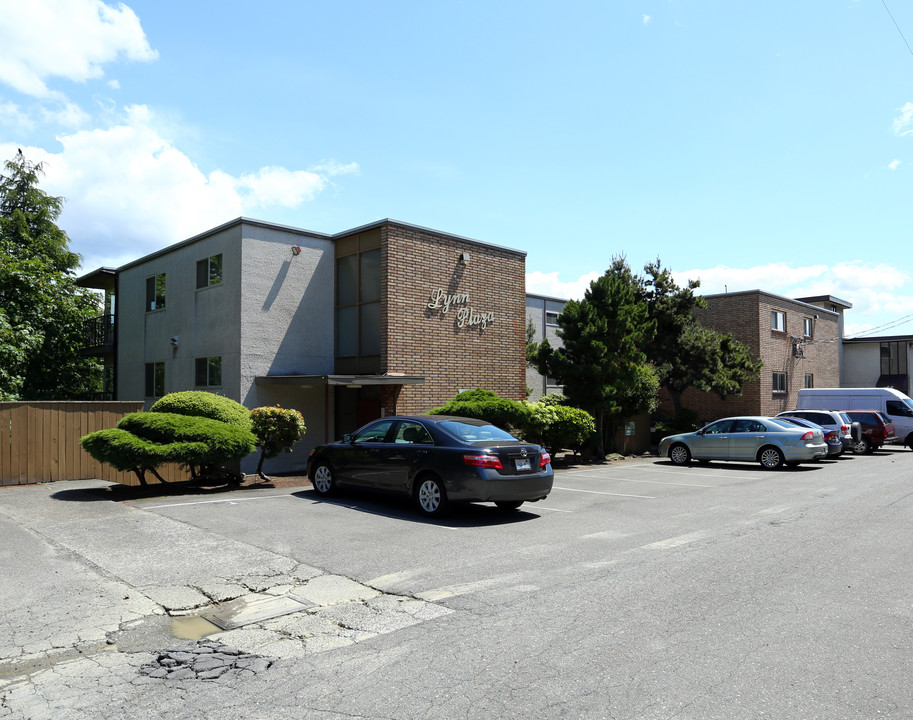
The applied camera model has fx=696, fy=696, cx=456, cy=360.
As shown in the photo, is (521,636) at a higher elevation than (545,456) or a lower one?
lower

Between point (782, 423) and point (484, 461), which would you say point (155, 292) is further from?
point (782, 423)

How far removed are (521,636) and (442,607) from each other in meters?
1.00

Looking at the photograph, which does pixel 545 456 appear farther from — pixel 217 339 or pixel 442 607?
pixel 217 339

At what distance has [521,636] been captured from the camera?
5.14m

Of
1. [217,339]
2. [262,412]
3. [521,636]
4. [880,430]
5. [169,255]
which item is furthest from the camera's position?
[880,430]

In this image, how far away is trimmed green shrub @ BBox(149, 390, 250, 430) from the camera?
13.9 m

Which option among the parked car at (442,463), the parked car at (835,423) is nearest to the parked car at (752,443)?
the parked car at (835,423)

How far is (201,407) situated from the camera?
1400 centimetres

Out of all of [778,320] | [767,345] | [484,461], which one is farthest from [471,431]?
[778,320]

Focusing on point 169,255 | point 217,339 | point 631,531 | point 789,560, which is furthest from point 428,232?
point 789,560

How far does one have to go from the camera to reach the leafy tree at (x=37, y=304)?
23.5m

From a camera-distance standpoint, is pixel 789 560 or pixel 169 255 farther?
pixel 169 255

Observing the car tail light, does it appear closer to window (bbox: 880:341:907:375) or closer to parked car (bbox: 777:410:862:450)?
parked car (bbox: 777:410:862:450)

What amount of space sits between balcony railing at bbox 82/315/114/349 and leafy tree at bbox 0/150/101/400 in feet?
0.91
